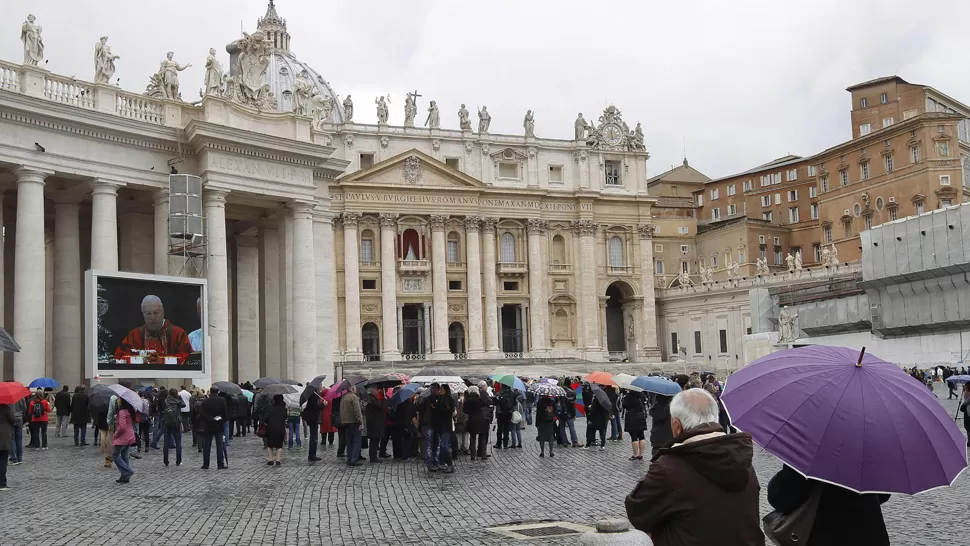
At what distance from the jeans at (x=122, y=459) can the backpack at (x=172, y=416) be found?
2.11 m

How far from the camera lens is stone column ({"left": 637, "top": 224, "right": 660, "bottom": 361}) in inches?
2638

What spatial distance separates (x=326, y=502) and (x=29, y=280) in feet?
51.0

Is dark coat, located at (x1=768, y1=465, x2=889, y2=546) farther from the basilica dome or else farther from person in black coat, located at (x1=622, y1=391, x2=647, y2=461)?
the basilica dome

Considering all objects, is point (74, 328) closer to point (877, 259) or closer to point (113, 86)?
point (113, 86)

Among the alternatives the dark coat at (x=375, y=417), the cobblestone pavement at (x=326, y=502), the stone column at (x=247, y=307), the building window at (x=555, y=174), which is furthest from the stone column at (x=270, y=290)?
the building window at (x=555, y=174)

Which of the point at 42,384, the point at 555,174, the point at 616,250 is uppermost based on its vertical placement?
the point at 555,174

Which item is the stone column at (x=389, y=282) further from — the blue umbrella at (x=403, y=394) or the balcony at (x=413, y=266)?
the blue umbrella at (x=403, y=394)

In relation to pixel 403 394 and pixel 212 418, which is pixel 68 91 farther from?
pixel 403 394

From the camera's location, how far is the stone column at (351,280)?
58.7 meters

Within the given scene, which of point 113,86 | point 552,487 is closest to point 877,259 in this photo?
point 113,86

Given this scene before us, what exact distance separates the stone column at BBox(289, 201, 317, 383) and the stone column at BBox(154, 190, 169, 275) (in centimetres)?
370

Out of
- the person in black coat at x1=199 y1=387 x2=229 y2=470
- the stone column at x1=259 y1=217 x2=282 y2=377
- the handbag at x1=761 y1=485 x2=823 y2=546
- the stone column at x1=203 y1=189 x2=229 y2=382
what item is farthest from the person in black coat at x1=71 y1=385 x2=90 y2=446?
the handbag at x1=761 y1=485 x2=823 y2=546

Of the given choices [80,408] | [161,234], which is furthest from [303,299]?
[80,408]

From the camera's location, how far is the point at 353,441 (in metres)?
17.1
